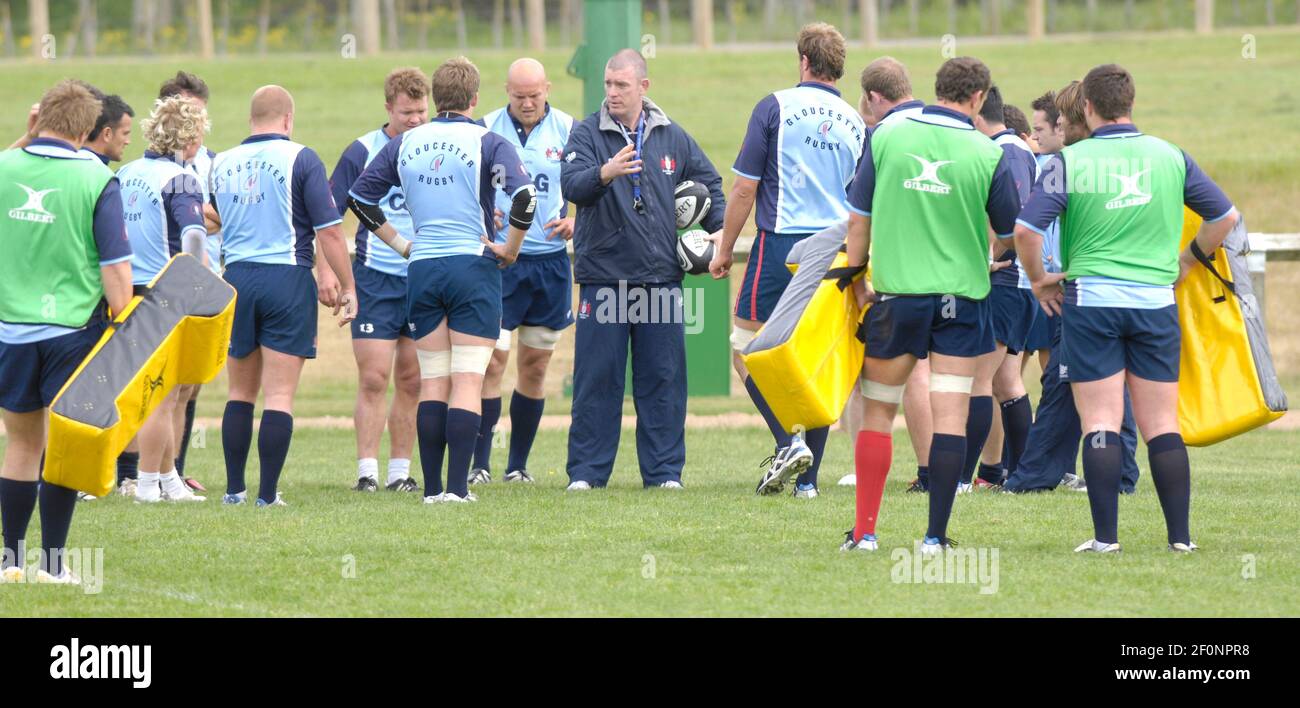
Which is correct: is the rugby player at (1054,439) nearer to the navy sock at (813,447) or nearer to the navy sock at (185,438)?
the navy sock at (813,447)

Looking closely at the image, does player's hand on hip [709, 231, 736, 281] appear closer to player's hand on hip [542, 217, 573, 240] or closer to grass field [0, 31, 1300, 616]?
player's hand on hip [542, 217, 573, 240]

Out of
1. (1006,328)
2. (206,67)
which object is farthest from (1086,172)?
(206,67)

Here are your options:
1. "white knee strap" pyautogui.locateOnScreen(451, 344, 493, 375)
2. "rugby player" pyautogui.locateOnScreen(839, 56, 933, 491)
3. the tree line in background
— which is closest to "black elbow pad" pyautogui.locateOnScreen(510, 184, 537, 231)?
"white knee strap" pyautogui.locateOnScreen(451, 344, 493, 375)

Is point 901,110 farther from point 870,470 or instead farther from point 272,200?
point 272,200

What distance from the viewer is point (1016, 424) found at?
9383mm

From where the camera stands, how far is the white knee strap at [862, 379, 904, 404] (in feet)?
21.9

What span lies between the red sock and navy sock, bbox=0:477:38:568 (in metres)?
3.17

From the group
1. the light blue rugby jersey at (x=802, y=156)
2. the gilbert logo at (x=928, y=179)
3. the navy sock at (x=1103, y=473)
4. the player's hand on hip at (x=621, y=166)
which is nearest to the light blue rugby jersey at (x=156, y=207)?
the player's hand on hip at (x=621, y=166)

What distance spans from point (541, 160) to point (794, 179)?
168 cm

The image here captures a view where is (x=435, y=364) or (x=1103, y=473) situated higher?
(x=435, y=364)

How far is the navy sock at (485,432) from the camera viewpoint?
32.3ft

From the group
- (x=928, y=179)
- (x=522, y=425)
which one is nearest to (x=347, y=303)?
(x=522, y=425)

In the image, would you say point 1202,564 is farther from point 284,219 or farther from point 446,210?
point 284,219

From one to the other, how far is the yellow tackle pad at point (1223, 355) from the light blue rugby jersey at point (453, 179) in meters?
3.20
